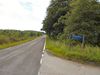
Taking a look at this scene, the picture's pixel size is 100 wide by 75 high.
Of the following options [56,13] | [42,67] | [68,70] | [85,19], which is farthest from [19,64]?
[56,13]

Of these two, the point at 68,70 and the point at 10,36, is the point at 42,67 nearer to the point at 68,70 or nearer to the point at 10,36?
the point at 68,70

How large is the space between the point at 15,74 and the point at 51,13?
35.5 meters

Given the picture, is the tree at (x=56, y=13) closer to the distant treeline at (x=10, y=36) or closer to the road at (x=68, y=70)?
the distant treeline at (x=10, y=36)

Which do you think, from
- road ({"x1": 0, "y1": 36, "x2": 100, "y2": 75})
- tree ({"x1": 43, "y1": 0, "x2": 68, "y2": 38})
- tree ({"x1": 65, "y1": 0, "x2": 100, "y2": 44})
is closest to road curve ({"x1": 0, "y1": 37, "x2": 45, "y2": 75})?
road ({"x1": 0, "y1": 36, "x2": 100, "y2": 75})

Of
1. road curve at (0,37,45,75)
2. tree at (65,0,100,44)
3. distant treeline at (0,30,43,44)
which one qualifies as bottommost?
distant treeline at (0,30,43,44)

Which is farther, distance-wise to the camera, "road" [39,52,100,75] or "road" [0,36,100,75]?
"road" [39,52,100,75]

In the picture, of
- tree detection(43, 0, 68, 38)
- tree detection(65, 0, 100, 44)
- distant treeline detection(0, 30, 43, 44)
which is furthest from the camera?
distant treeline detection(0, 30, 43, 44)

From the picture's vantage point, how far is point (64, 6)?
135ft

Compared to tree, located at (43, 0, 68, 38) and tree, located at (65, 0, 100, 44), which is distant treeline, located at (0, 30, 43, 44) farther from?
tree, located at (65, 0, 100, 44)

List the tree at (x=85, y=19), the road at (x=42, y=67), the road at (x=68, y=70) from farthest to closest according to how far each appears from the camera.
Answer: the tree at (x=85, y=19) → the road at (x=68, y=70) → the road at (x=42, y=67)

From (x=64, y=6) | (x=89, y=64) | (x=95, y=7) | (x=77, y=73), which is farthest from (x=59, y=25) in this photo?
(x=77, y=73)

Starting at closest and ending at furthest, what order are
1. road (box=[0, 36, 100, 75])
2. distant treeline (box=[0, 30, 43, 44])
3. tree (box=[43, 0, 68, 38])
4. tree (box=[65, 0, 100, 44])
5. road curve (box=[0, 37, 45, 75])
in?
road curve (box=[0, 37, 45, 75]), road (box=[0, 36, 100, 75]), tree (box=[65, 0, 100, 44]), tree (box=[43, 0, 68, 38]), distant treeline (box=[0, 30, 43, 44])

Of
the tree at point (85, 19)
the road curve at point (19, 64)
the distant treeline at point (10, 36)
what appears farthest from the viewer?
the distant treeline at point (10, 36)

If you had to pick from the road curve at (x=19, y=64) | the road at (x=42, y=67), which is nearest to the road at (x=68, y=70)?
the road at (x=42, y=67)
